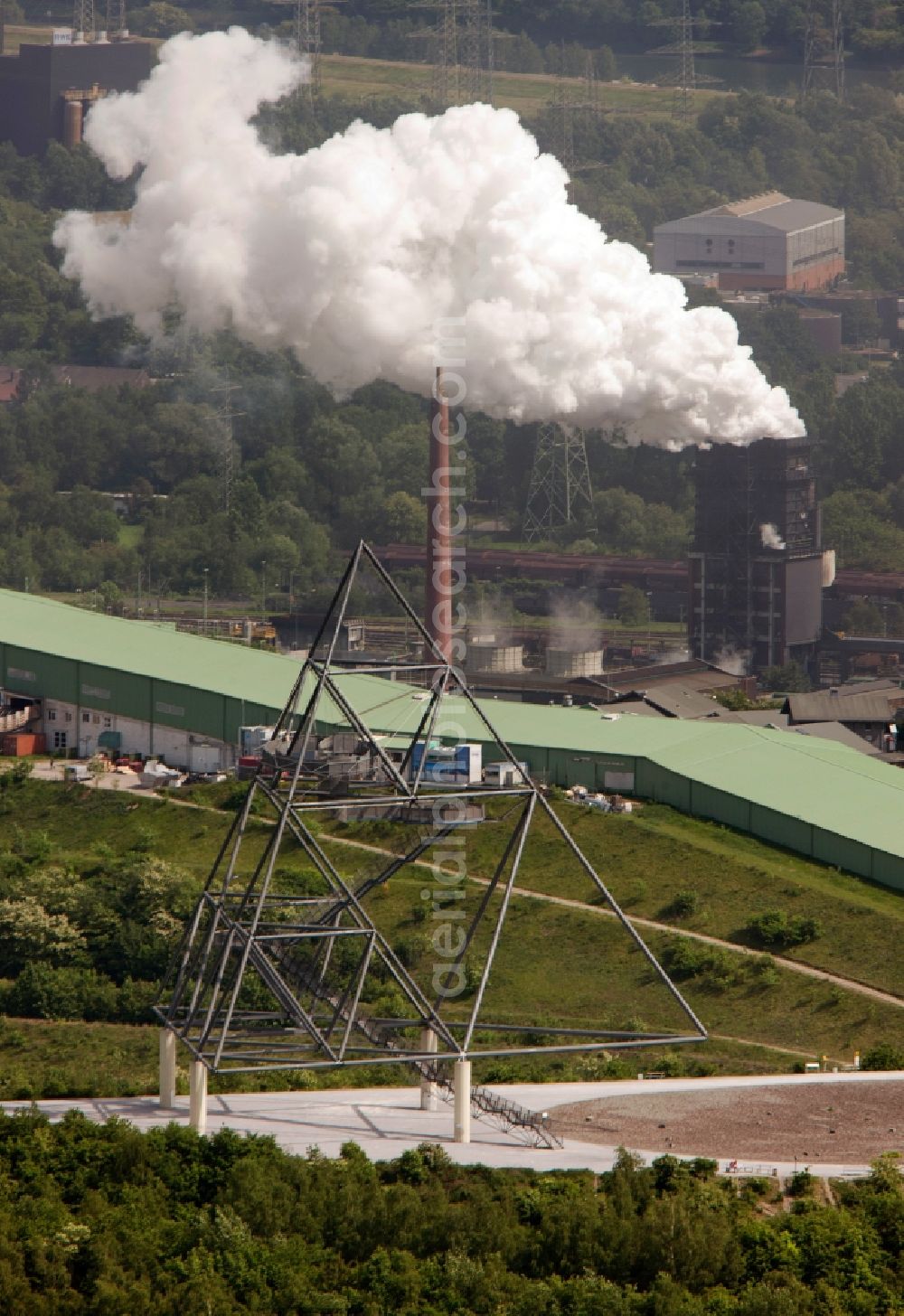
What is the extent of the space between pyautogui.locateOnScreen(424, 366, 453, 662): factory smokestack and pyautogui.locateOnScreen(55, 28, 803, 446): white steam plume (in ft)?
11.1

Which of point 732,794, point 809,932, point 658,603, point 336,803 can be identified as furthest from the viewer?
point 658,603

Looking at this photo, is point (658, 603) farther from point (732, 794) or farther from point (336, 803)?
point (336, 803)

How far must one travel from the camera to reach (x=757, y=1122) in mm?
69500

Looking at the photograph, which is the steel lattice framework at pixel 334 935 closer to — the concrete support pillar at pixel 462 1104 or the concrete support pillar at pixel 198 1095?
the concrete support pillar at pixel 198 1095

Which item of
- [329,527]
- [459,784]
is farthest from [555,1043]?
[329,527]

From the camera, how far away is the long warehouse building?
3917 inches

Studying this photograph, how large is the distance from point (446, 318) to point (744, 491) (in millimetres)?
29612

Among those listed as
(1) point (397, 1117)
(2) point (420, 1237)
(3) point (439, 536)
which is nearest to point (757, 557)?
(3) point (439, 536)

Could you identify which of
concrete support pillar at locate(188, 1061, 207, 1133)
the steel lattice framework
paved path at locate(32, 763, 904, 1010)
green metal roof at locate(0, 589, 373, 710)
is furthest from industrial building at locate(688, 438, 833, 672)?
concrete support pillar at locate(188, 1061, 207, 1133)

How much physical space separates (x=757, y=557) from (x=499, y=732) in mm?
51891

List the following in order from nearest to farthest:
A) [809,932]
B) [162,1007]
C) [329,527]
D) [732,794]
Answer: [162,1007] → [809,932] → [732,794] → [329,527]

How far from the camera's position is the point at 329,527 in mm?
194125

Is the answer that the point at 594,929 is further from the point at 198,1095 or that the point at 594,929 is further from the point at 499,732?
the point at 198,1095

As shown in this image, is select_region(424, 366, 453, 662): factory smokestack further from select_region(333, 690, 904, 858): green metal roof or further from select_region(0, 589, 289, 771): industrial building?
select_region(333, 690, 904, 858): green metal roof
